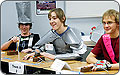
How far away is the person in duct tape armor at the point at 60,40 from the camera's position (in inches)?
98.5

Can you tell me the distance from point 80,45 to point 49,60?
48 centimetres

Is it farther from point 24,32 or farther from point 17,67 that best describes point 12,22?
point 17,67

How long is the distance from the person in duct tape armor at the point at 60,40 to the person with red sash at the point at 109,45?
1.11 ft

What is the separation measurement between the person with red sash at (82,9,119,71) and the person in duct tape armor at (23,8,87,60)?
1.11 ft

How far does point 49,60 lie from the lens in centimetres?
230

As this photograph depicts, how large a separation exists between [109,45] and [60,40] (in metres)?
0.75

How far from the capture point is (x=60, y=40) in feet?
8.49

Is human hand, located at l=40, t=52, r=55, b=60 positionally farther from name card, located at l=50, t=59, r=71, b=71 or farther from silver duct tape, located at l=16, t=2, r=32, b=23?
silver duct tape, located at l=16, t=2, r=32, b=23

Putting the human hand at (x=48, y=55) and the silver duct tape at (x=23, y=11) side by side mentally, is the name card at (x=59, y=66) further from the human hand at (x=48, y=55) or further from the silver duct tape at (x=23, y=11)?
the silver duct tape at (x=23, y=11)

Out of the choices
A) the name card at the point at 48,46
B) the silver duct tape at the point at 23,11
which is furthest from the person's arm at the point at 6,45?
the name card at the point at 48,46

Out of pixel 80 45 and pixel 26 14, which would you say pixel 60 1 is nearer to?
pixel 26 14

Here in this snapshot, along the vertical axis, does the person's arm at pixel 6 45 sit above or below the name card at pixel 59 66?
below

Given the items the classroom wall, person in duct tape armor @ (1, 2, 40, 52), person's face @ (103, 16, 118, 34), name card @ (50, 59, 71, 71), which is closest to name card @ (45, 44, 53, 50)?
person in duct tape armor @ (1, 2, 40, 52)

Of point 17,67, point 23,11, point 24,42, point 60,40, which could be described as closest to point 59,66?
point 17,67
